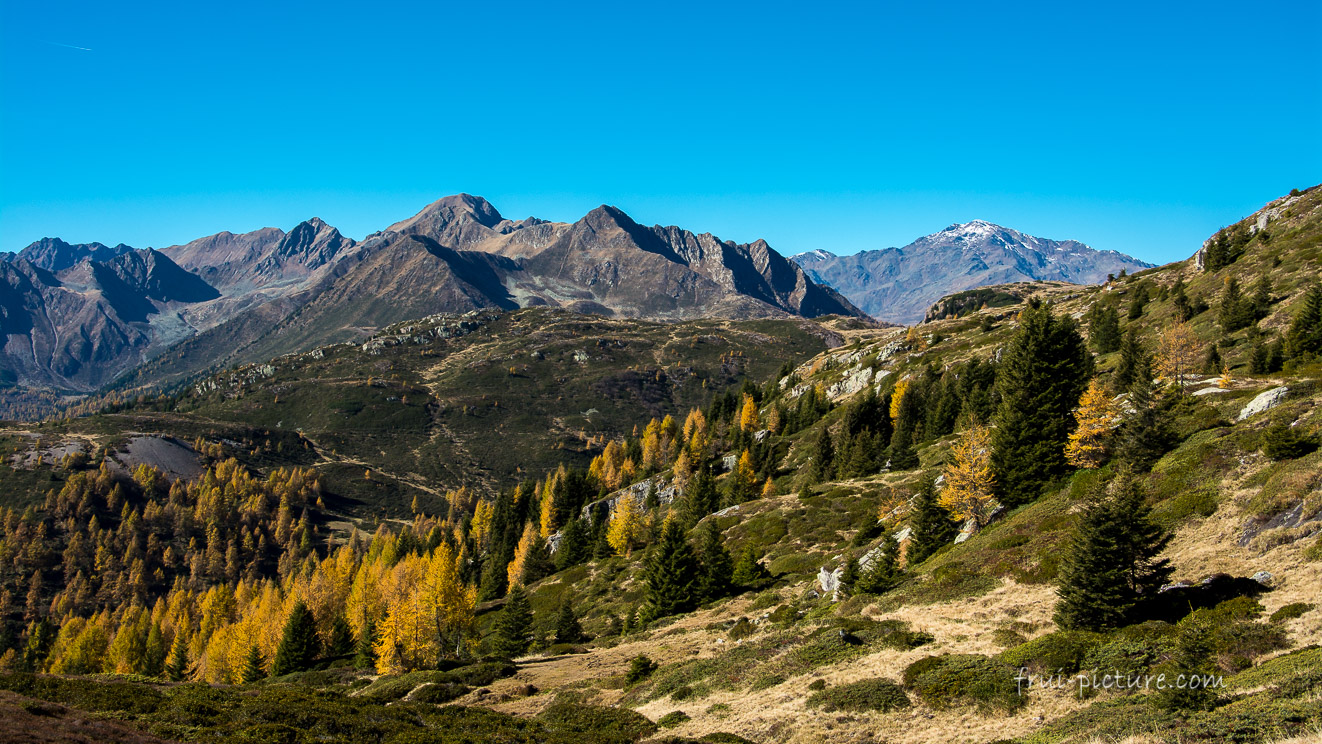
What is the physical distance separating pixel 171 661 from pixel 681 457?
310 ft

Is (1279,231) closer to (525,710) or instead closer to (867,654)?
(867,654)

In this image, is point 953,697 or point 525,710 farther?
point 525,710

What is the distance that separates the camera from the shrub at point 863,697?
83.5ft

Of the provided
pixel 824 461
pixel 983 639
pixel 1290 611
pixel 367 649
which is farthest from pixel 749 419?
pixel 1290 611

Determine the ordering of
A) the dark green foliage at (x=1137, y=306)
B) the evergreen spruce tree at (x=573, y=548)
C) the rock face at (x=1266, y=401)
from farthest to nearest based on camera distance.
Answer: the dark green foliage at (x=1137, y=306)
the evergreen spruce tree at (x=573, y=548)
the rock face at (x=1266, y=401)

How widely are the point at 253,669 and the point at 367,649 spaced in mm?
22429

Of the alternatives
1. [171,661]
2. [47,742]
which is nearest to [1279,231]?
[47,742]

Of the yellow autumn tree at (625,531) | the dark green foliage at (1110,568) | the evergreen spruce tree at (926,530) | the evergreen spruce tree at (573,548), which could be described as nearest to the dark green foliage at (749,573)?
the evergreen spruce tree at (926,530)

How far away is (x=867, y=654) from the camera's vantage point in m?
31.4

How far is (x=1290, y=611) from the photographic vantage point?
22.3 m

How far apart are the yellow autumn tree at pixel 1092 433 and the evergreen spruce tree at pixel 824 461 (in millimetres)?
48658

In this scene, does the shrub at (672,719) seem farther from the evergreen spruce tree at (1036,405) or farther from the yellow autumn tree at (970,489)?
the evergreen spruce tree at (1036,405)

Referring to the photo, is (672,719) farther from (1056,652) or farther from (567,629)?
(567,629)

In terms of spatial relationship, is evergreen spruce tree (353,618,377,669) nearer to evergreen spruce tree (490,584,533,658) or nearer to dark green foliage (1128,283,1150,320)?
evergreen spruce tree (490,584,533,658)
